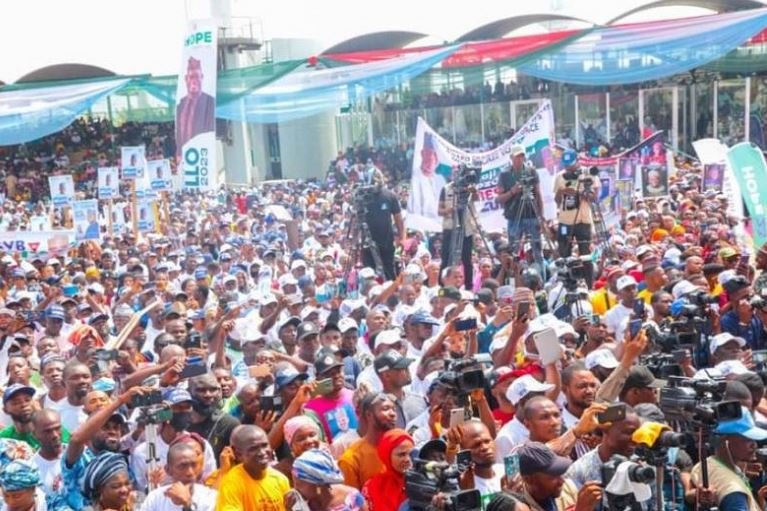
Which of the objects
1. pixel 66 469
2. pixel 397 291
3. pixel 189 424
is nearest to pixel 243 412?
pixel 189 424

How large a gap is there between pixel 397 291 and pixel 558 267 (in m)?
1.78

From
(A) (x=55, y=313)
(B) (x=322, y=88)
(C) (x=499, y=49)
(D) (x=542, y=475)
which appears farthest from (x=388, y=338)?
(C) (x=499, y=49)

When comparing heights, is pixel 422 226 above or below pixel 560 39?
below

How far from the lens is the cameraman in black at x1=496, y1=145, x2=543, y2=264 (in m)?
10.7

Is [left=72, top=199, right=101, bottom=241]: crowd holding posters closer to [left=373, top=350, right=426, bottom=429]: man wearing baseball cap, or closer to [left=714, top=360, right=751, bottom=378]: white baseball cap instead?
[left=373, top=350, right=426, bottom=429]: man wearing baseball cap

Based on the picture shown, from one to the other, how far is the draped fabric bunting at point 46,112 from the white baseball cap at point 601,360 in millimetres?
11827

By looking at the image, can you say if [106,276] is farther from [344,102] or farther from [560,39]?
[560,39]

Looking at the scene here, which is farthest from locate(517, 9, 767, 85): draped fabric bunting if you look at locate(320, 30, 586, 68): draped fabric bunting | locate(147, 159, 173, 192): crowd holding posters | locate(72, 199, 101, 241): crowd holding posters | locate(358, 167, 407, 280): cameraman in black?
locate(72, 199, 101, 241): crowd holding posters

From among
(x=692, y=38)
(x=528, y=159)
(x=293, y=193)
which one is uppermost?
(x=692, y=38)

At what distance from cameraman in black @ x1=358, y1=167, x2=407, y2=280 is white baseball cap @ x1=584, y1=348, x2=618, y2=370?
18.4ft

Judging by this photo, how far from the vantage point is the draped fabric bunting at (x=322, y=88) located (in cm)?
1490

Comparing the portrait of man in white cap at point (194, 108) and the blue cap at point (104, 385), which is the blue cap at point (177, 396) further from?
the portrait of man in white cap at point (194, 108)

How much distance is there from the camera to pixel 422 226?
12.6 m

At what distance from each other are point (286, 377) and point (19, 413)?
1.62 metres
